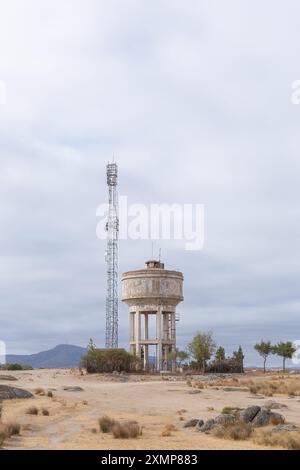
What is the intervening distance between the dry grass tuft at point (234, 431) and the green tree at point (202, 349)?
207 ft

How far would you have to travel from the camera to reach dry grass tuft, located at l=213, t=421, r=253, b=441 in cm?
2254

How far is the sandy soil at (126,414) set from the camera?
21312 millimetres

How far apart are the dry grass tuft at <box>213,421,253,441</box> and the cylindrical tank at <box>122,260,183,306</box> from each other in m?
54.3

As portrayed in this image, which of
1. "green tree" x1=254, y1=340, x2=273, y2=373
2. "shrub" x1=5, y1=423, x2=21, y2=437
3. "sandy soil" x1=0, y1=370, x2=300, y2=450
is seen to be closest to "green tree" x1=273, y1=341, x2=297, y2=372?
"green tree" x1=254, y1=340, x2=273, y2=373

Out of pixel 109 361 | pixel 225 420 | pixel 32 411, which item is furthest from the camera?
pixel 109 361

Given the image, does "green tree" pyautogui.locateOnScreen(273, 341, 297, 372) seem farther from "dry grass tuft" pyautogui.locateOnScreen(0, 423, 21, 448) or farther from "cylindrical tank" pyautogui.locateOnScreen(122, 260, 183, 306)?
"dry grass tuft" pyautogui.locateOnScreen(0, 423, 21, 448)

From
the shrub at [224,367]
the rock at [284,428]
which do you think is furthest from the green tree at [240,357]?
the rock at [284,428]

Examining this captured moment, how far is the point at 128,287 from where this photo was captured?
262ft

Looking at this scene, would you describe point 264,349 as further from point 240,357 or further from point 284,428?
point 284,428

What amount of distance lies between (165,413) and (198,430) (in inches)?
333

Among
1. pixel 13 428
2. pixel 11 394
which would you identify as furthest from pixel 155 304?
pixel 13 428

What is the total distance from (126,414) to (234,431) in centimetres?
1099

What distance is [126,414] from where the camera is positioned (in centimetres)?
3269
